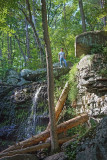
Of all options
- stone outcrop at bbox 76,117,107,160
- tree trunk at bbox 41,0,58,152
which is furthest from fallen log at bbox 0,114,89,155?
stone outcrop at bbox 76,117,107,160

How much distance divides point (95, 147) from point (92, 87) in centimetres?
383

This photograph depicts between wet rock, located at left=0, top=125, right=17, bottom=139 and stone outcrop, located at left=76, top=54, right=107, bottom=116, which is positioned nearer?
stone outcrop, located at left=76, top=54, right=107, bottom=116

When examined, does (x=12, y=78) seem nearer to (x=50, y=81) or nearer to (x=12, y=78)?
(x=12, y=78)

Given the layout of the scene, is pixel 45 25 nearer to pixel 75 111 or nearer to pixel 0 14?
pixel 0 14

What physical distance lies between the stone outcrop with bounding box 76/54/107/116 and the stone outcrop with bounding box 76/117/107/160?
9.57 ft

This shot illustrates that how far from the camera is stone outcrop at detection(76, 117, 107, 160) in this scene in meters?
2.40

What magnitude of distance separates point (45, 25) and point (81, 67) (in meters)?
3.01

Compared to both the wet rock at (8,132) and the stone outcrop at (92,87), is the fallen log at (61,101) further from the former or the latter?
the wet rock at (8,132)

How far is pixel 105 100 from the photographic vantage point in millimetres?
5652

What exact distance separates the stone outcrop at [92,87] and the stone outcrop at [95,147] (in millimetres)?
2916

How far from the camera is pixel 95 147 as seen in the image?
2514mm

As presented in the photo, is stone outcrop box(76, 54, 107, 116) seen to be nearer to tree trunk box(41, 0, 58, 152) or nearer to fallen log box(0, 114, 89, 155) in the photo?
fallen log box(0, 114, 89, 155)

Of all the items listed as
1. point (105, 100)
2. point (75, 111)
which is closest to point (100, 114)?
point (105, 100)

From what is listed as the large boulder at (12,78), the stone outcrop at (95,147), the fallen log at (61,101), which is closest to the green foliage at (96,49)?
the fallen log at (61,101)
